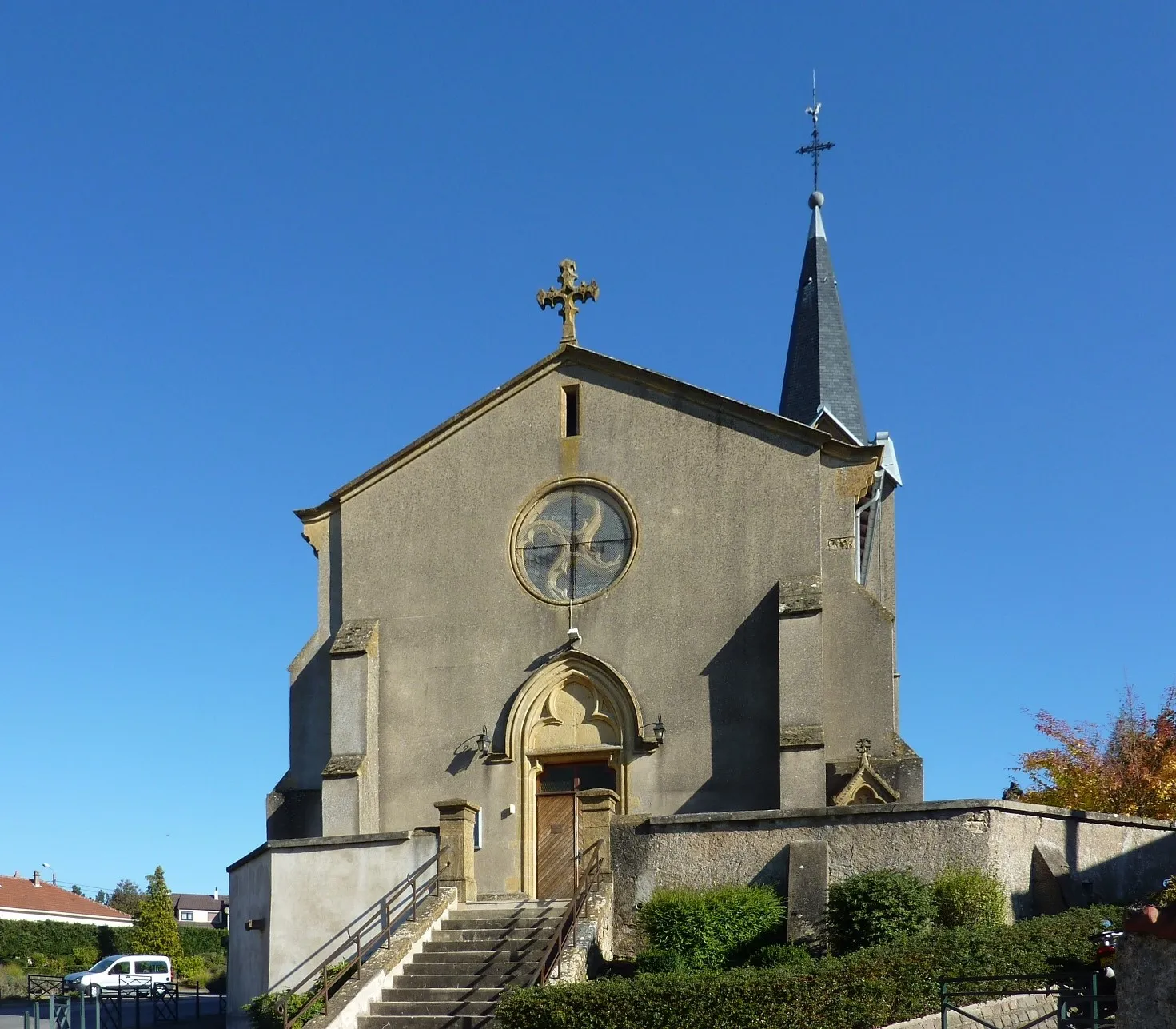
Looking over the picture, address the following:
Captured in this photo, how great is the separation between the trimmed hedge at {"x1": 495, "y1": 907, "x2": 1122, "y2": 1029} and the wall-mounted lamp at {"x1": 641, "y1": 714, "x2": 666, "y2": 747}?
7.27 meters

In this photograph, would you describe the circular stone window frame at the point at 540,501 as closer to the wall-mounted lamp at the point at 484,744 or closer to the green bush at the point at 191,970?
the wall-mounted lamp at the point at 484,744

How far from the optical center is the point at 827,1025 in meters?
14.3

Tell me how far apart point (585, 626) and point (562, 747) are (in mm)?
1971

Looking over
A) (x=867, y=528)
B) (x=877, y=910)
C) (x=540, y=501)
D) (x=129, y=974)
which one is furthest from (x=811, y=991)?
(x=129, y=974)

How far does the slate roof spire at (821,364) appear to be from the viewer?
111ft

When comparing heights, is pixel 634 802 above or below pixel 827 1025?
above

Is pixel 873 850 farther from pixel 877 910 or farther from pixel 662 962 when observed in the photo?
pixel 662 962

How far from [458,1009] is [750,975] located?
411cm

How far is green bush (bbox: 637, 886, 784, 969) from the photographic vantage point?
18.0 m

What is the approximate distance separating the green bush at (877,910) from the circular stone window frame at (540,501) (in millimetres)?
7686

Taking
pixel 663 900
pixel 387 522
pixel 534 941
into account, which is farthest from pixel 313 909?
pixel 387 522

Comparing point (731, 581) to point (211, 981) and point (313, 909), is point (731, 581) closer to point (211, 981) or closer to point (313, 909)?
point (313, 909)

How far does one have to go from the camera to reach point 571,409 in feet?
84.0

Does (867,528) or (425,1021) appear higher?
(867,528)
